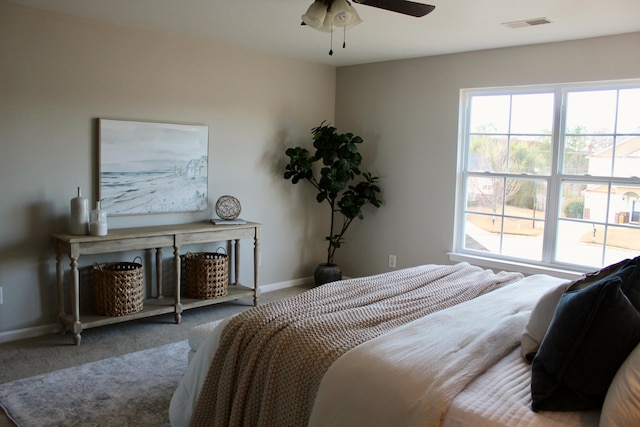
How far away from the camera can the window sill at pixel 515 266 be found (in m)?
4.32

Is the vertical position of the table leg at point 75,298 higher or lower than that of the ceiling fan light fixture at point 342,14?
lower

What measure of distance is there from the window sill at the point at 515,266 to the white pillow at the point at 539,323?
7.82 feet

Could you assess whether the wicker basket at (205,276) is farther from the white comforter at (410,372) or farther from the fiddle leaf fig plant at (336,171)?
the white comforter at (410,372)

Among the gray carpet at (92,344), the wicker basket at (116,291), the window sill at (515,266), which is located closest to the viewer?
the gray carpet at (92,344)

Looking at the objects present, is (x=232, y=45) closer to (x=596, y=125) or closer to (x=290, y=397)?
(x=596, y=125)

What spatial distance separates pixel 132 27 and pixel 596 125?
3718 millimetres

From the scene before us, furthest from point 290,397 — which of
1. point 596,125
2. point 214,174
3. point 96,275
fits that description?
point 596,125

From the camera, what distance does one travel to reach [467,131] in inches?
193

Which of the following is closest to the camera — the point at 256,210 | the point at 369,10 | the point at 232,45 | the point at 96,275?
Result: the point at 369,10

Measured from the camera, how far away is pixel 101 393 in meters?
2.99

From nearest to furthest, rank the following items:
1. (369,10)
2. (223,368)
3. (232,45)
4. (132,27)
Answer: (223,368) < (369,10) < (132,27) < (232,45)

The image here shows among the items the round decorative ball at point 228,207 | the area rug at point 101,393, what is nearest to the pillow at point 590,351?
the area rug at point 101,393

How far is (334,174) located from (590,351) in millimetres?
3627

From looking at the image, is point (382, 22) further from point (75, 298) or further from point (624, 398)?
point (624, 398)
